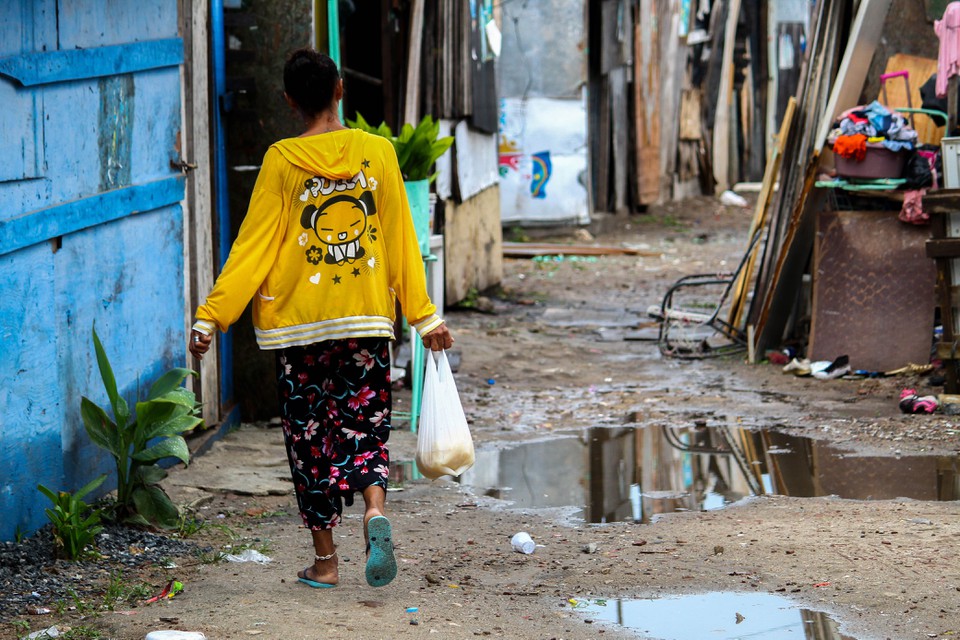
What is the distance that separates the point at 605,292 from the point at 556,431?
5822mm

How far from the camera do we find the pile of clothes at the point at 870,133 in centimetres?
709

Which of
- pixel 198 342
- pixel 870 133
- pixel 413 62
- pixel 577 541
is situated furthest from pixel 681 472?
pixel 413 62

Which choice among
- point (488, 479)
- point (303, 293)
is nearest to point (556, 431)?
point (488, 479)

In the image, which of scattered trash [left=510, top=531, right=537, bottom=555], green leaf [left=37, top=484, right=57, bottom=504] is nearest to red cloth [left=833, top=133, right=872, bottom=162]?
scattered trash [left=510, top=531, right=537, bottom=555]

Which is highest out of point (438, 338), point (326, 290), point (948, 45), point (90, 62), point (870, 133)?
point (948, 45)

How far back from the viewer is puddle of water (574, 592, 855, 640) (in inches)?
129

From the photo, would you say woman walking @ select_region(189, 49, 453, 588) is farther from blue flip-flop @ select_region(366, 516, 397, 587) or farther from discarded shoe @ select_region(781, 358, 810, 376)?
discarded shoe @ select_region(781, 358, 810, 376)

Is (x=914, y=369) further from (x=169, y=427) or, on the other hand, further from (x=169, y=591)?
(x=169, y=591)

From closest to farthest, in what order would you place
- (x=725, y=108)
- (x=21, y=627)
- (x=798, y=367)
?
(x=21, y=627) < (x=798, y=367) < (x=725, y=108)

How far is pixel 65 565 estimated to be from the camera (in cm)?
375

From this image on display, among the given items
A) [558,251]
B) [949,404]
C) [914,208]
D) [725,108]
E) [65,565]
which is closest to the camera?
[65,565]

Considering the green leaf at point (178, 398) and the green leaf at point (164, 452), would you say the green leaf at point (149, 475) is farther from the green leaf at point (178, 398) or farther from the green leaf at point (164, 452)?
the green leaf at point (178, 398)

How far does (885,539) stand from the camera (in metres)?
4.04

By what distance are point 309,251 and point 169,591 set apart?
3.65ft
